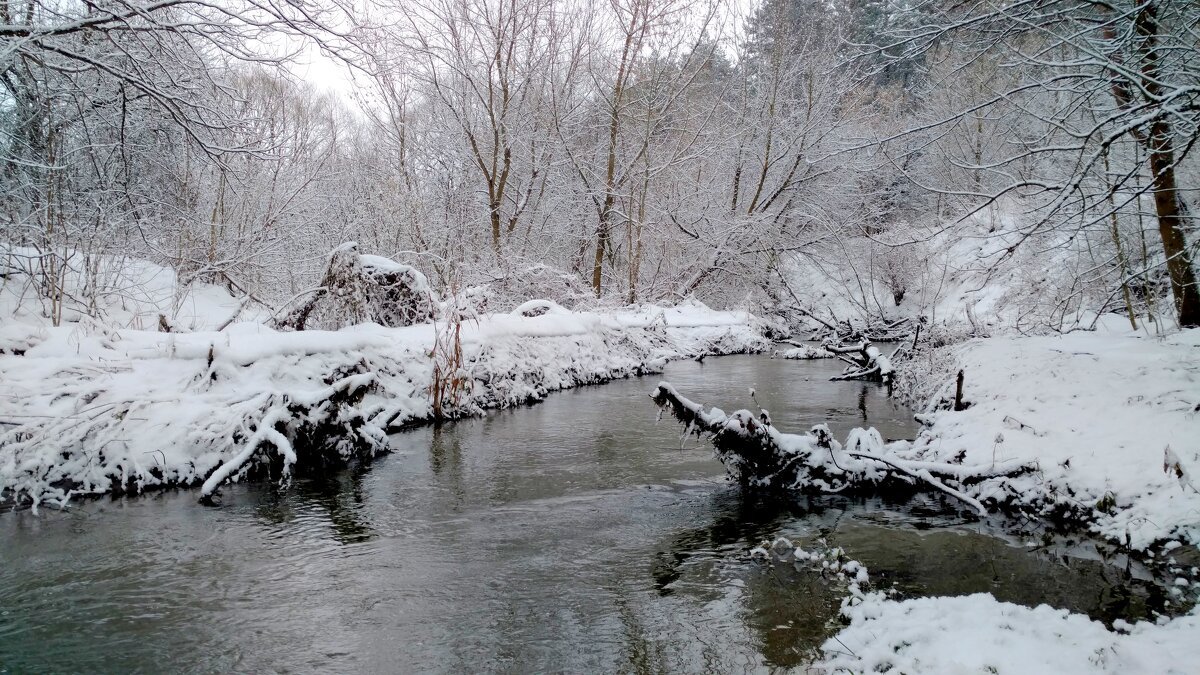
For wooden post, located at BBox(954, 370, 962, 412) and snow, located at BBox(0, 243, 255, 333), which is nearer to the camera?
snow, located at BBox(0, 243, 255, 333)

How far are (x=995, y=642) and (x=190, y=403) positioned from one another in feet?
24.8

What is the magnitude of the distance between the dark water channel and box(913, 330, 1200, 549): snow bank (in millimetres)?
756

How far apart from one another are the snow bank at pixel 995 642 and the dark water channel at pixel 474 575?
319 millimetres

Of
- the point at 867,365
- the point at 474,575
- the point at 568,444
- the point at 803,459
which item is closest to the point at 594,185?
the point at 867,365

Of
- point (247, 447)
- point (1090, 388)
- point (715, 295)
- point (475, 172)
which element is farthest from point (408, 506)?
point (715, 295)

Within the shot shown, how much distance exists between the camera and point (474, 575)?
5.14m

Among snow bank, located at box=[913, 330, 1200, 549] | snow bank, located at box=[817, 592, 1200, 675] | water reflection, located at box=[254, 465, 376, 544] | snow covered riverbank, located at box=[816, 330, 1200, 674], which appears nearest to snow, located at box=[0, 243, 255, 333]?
water reflection, located at box=[254, 465, 376, 544]

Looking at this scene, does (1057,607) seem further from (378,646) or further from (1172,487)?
(378,646)

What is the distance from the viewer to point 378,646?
413cm

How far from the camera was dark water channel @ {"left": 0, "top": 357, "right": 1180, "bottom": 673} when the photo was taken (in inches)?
160

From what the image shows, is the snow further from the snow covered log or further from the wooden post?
the snow covered log

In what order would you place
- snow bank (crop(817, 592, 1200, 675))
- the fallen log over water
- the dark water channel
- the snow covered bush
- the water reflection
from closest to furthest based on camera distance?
snow bank (crop(817, 592, 1200, 675)) < the dark water channel < the water reflection < the fallen log over water < the snow covered bush

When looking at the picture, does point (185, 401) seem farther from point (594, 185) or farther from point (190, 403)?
point (594, 185)

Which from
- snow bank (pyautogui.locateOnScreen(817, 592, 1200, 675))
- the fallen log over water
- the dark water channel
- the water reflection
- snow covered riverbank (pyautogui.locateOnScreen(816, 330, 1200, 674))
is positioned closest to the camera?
snow bank (pyautogui.locateOnScreen(817, 592, 1200, 675))
